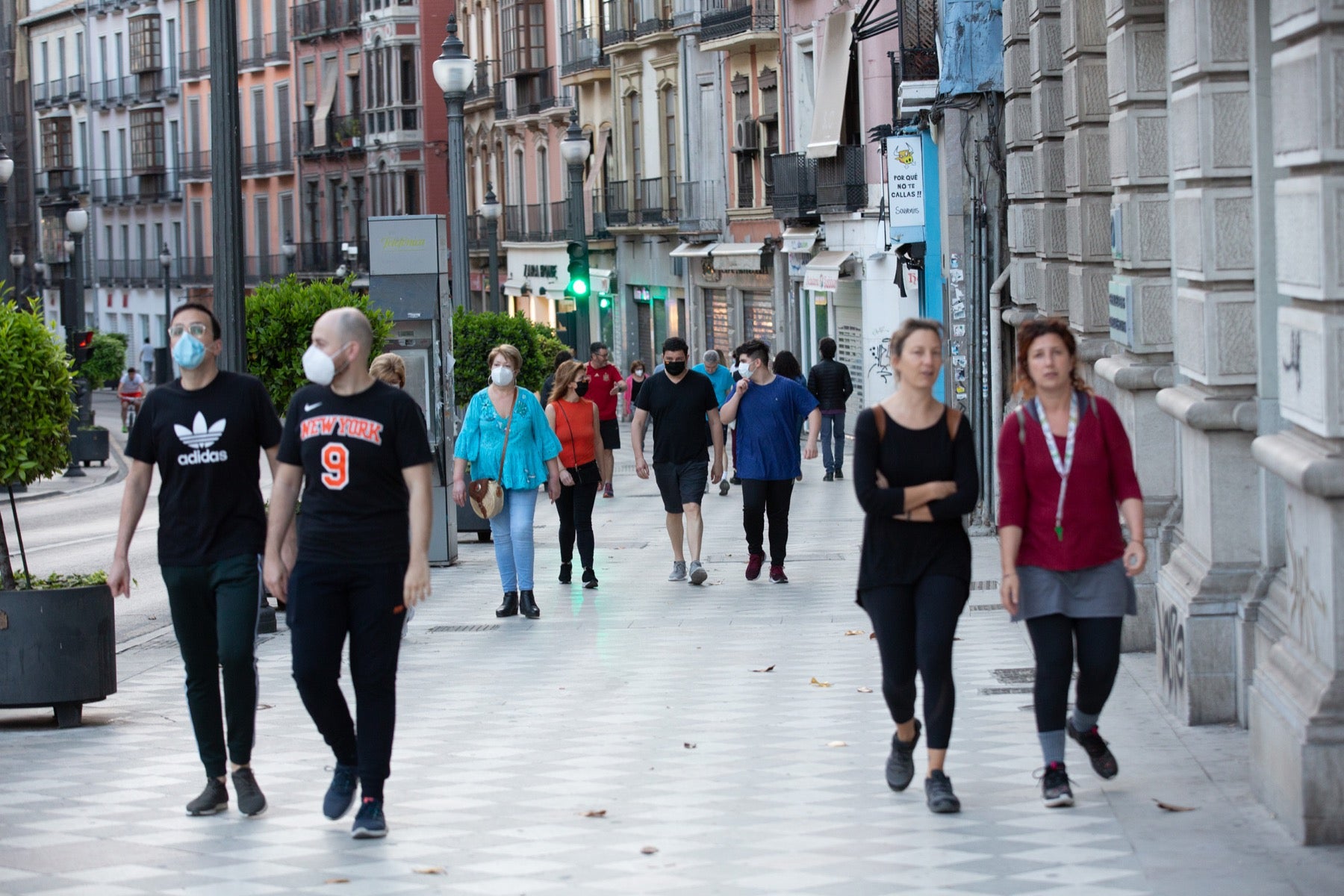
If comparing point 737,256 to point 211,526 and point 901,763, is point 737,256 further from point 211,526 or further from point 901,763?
point 211,526

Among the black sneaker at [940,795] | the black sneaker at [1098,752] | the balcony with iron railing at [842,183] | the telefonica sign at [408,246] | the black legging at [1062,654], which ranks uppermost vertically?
the balcony with iron railing at [842,183]

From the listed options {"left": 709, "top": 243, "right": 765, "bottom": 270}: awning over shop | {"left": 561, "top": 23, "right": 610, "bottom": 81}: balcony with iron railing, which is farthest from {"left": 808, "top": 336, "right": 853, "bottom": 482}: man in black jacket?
{"left": 561, "top": 23, "right": 610, "bottom": 81}: balcony with iron railing

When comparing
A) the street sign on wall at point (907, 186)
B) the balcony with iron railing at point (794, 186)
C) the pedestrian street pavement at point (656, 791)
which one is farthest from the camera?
the balcony with iron railing at point (794, 186)

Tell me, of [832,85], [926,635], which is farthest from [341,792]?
[832,85]

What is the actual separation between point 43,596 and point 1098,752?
16.4 ft

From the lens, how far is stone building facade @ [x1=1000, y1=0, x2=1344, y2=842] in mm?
6391

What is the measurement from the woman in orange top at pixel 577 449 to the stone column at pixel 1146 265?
18.3ft

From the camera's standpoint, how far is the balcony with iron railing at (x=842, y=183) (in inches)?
1447

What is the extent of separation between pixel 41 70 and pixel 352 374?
321 feet

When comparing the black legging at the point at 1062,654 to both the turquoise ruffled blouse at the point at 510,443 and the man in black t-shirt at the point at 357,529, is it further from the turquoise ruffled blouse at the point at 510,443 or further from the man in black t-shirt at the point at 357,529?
the turquoise ruffled blouse at the point at 510,443

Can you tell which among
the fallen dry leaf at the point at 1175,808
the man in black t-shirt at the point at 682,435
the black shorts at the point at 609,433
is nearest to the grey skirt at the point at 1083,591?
the fallen dry leaf at the point at 1175,808

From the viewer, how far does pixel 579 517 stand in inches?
618

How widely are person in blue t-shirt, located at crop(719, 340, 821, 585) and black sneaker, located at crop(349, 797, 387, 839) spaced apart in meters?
8.25

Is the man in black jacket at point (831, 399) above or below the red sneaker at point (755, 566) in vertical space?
above
